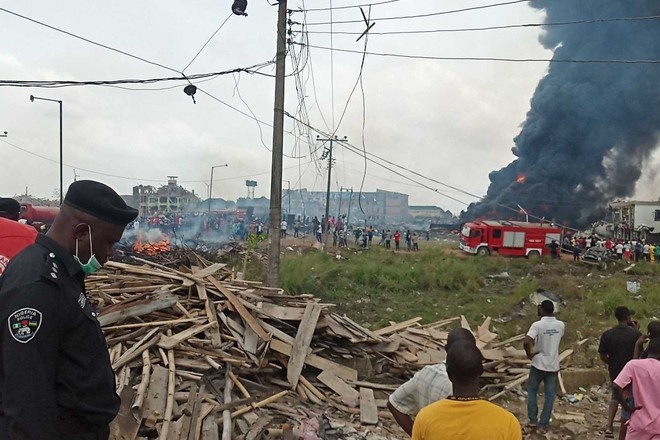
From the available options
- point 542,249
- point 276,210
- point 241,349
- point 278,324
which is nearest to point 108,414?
point 241,349

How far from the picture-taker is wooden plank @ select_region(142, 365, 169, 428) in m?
5.34

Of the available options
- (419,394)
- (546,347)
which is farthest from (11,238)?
(546,347)

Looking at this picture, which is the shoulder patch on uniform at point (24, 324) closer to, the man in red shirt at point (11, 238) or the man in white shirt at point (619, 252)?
the man in red shirt at point (11, 238)

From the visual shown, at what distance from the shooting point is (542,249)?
33906 mm

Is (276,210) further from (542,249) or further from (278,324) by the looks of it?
Answer: (542,249)

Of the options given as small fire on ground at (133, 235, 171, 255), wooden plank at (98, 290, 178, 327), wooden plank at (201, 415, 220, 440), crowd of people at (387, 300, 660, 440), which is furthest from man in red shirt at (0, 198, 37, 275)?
small fire on ground at (133, 235, 171, 255)

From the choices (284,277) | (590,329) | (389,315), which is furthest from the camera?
(284,277)

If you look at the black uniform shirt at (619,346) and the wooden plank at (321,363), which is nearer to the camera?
the black uniform shirt at (619,346)

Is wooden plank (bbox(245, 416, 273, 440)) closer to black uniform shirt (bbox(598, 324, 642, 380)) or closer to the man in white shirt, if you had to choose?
black uniform shirt (bbox(598, 324, 642, 380))

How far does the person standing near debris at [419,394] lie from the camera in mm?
3283

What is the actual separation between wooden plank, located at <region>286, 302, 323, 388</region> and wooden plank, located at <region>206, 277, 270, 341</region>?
425 millimetres

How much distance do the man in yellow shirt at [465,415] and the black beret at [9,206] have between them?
12.9 feet

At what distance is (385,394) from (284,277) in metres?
9.67

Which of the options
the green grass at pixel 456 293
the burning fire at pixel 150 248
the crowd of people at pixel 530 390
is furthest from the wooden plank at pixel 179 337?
the burning fire at pixel 150 248
